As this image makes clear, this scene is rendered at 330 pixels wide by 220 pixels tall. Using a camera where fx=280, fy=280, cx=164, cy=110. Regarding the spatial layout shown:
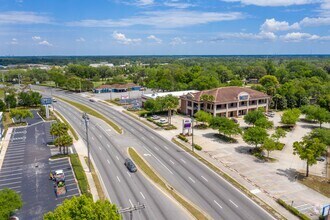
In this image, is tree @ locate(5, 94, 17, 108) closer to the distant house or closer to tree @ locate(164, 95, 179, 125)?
the distant house

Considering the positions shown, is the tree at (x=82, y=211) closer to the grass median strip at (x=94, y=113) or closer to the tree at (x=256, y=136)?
the tree at (x=256, y=136)

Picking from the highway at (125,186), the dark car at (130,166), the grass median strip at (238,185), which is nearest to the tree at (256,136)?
the grass median strip at (238,185)

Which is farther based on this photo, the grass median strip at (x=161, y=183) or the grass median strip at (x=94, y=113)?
the grass median strip at (x=94, y=113)

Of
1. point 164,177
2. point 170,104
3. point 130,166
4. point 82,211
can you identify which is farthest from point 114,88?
point 82,211

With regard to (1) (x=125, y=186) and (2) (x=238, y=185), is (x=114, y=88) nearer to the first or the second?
(1) (x=125, y=186)

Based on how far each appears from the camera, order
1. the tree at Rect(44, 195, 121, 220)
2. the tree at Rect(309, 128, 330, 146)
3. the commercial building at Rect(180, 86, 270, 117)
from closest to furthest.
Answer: the tree at Rect(44, 195, 121, 220), the tree at Rect(309, 128, 330, 146), the commercial building at Rect(180, 86, 270, 117)

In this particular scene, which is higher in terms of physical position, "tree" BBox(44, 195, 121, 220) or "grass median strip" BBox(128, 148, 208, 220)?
"tree" BBox(44, 195, 121, 220)

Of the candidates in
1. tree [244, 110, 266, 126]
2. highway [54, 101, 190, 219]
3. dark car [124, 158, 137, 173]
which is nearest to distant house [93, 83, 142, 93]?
highway [54, 101, 190, 219]
